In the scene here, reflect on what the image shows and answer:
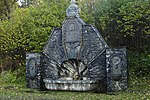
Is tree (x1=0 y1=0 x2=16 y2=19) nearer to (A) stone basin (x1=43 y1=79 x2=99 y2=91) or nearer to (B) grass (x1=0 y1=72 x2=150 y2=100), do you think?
(B) grass (x1=0 y1=72 x2=150 y2=100)

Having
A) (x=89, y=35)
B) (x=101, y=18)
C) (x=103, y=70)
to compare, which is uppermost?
(x=101, y=18)

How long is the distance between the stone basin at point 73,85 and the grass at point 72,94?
0.41m

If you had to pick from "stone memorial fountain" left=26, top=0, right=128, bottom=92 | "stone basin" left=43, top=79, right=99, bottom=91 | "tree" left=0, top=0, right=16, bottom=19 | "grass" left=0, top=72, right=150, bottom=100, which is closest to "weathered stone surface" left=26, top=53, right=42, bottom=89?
"stone memorial fountain" left=26, top=0, right=128, bottom=92

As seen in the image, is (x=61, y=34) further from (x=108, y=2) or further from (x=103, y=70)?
(x=108, y=2)

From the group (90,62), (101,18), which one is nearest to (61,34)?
(90,62)

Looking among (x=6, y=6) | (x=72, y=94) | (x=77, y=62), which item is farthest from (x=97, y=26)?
(x=6, y=6)

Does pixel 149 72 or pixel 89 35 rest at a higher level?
pixel 89 35

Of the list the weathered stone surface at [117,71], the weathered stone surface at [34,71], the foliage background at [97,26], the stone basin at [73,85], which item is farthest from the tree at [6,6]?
the weathered stone surface at [117,71]

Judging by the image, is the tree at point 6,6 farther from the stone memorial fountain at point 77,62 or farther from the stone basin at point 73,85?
the stone basin at point 73,85

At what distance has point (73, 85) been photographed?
13.6 m

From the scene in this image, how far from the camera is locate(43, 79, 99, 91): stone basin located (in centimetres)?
1334

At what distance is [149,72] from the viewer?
15.3m

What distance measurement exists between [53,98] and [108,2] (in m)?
8.06

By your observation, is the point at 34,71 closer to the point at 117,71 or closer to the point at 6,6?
the point at 117,71
